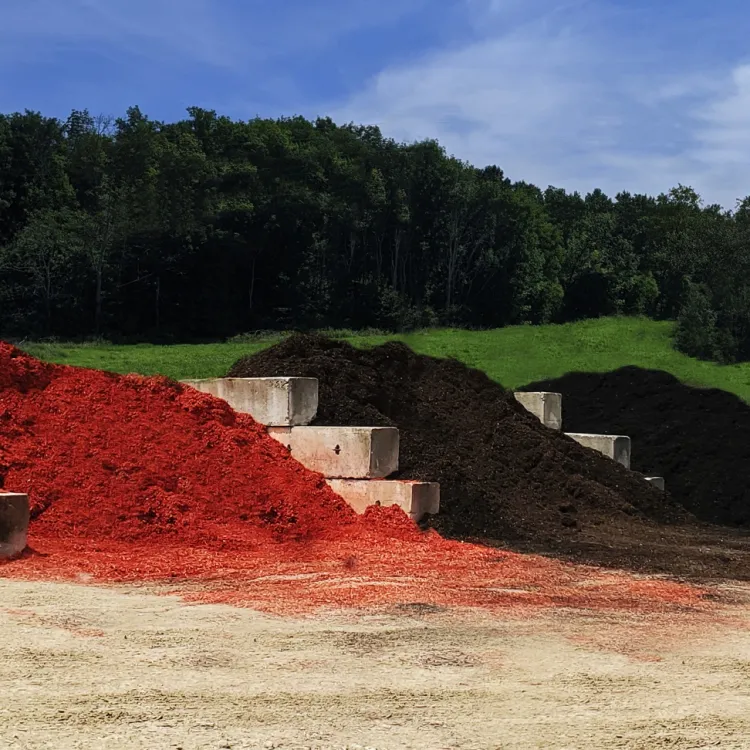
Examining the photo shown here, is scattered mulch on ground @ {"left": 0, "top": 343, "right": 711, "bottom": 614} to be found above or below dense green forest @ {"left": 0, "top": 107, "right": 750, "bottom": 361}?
below

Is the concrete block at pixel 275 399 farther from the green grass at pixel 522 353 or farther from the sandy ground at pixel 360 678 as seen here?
the green grass at pixel 522 353

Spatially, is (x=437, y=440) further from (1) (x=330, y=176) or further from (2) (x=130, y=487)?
(1) (x=330, y=176)

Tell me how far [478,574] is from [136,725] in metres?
5.00

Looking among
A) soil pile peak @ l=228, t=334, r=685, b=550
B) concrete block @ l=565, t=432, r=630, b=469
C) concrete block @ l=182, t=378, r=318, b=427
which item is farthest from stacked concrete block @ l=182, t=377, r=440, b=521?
concrete block @ l=565, t=432, r=630, b=469

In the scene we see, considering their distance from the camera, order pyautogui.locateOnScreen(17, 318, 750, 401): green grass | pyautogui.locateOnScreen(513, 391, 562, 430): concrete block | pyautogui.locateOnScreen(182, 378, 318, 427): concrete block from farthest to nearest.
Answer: pyautogui.locateOnScreen(17, 318, 750, 401): green grass, pyautogui.locateOnScreen(513, 391, 562, 430): concrete block, pyautogui.locateOnScreen(182, 378, 318, 427): concrete block

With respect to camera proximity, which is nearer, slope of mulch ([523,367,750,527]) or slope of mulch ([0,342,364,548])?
slope of mulch ([0,342,364,548])

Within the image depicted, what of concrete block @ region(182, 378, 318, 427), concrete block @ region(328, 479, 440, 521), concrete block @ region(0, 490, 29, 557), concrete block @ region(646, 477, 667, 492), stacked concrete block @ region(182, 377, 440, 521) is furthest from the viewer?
concrete block @ region(646, 477, 667, 492)

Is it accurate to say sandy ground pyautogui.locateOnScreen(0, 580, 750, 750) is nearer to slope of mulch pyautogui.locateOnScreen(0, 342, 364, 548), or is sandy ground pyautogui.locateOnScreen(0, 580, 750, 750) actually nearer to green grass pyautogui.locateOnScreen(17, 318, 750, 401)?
slope of mulch pyautogui.locateOnScreen(0, 342, 364, 548)

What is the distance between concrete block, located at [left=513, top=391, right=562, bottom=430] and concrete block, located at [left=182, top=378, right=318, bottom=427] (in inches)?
237

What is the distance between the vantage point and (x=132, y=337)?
45500mm

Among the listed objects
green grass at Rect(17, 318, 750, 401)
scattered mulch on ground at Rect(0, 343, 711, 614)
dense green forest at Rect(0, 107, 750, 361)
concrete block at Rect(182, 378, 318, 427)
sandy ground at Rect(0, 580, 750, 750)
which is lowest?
sandy ground at Rect(0, 580, 750, 750)

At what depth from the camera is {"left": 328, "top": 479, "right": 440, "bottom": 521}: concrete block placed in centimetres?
1045

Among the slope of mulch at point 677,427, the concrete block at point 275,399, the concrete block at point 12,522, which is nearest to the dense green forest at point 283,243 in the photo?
the slope of mulch at point 677,427

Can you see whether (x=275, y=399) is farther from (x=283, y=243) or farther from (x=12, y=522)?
(x=283, y=243)
